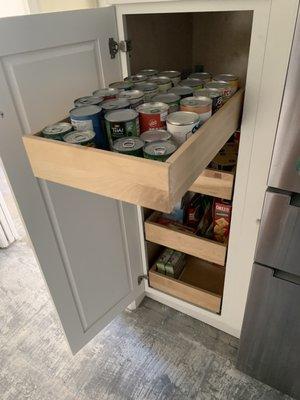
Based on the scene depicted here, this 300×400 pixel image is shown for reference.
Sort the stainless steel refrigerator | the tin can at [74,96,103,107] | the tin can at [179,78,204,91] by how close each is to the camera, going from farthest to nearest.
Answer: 1. the tin can at [179,78,204,91]
2. the tin can at [74,96,103,107]
3. the stainless steel refrigerator

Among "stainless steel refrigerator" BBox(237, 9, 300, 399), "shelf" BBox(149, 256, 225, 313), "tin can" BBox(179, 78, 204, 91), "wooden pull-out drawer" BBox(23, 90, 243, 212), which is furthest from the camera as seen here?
"shelf" BBox(149, 256, 225, 313)

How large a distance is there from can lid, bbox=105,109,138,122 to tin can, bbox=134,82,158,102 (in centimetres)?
13

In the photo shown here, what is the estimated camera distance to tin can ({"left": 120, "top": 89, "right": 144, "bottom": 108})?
A: 0.76 m

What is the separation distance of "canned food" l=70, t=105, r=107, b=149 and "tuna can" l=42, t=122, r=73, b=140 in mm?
20

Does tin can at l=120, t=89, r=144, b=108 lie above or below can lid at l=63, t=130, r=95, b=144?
above

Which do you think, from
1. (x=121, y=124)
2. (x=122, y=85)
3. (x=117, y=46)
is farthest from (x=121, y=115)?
(x=117, y=46)

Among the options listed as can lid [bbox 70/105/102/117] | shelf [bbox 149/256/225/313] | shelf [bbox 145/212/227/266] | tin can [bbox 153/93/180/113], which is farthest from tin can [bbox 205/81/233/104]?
shelf [bbox 149/256/225/313]

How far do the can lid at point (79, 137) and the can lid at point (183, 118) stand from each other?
0.59ft

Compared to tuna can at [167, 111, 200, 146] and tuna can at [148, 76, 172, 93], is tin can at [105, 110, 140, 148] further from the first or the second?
tuna can at [148, 76, 172, 93]

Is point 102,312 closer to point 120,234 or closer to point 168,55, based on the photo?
point 120,234

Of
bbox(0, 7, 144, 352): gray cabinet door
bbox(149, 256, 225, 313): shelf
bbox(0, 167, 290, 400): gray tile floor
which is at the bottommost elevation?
bbox(0, 167, 290, 400): gray tile floor

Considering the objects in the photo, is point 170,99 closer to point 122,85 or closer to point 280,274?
point 122,85

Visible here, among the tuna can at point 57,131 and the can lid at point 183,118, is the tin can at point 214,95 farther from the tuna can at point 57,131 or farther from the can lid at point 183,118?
the tuna can at point 57,131

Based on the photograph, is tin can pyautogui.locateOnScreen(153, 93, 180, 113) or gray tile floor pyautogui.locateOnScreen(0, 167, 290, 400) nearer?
tin can pyautogui.locateOnScreen(153, 93, 180, 113)
